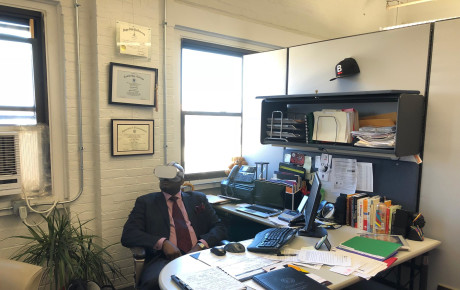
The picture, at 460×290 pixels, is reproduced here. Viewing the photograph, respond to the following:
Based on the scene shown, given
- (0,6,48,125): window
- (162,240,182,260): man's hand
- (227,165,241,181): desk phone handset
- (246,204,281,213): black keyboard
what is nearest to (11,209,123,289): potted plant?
(162,240,182,260): man's hand

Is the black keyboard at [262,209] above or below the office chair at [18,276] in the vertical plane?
above

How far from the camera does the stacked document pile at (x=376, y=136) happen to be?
2186mm

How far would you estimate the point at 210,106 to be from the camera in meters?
3.56

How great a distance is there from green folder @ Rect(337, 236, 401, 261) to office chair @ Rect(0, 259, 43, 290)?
5.86 feet

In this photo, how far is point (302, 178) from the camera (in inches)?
114

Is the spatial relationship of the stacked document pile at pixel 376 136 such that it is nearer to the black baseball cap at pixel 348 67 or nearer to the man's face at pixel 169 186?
the black baseball cap at pixel 348 67

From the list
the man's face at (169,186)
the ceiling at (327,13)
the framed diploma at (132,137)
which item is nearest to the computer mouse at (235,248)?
the man's face at (169,186)

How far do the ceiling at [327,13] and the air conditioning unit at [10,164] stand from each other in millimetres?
1924

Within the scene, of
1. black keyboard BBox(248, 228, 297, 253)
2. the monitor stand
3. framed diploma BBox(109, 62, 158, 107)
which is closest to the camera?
black keyboard BBox(248, 228, 297, 253)

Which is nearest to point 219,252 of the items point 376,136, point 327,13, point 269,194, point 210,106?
point 269,194

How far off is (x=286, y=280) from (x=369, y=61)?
1816 millimetres

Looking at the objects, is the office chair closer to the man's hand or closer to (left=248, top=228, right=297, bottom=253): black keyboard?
the man's hand

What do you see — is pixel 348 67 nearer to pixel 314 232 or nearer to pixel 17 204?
pixel 314 232

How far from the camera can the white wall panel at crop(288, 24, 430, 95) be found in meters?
2.26
